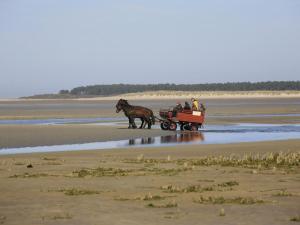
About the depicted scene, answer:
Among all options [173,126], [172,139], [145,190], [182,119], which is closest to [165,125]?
[173,126]

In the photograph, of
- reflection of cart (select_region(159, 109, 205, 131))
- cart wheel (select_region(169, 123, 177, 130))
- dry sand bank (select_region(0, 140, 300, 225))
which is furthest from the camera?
cart wheel (select_region(169, 123, 177, 130))

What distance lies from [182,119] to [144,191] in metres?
20.9

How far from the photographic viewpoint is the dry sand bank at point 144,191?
9.69 m

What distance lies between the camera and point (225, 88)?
18450 centimetres

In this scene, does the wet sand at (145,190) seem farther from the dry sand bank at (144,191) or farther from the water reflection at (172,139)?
the water reflection at (172,139)

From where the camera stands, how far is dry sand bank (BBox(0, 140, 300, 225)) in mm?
9688

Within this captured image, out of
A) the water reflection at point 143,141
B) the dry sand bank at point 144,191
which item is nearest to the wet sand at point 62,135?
the water reflection at point 143,141

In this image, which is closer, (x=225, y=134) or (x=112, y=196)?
(x=112, y=196)

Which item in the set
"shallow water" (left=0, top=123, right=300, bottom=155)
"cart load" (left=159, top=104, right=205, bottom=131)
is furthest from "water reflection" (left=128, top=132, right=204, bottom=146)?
"cart load" (left=159, top=104, right=205, bottom=131)

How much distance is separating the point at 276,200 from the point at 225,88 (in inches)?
6865

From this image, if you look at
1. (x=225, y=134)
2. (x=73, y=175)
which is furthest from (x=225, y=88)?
(x=73, y=175)

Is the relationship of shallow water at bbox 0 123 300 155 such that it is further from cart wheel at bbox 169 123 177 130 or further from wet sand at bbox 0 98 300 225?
wet sand at bbox 0 98 300 225

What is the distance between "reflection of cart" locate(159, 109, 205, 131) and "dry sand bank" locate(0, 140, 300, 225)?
14059mm

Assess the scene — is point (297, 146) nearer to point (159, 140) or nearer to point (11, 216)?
point (159, 140)
